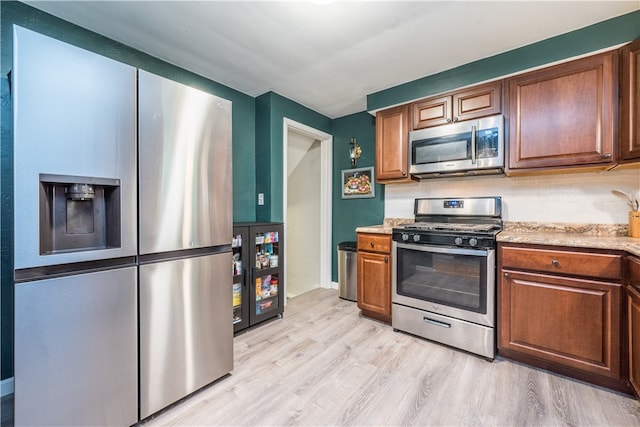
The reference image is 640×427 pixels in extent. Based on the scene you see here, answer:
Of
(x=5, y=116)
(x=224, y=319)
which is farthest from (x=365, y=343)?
(x=5, y=116)

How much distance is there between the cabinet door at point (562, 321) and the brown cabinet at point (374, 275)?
909mm

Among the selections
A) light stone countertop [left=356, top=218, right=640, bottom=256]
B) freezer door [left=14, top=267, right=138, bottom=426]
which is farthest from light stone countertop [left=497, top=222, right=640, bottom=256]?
freezer door [left=14, top=267, right=138, bottom=426]

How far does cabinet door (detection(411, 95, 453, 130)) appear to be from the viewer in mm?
2428

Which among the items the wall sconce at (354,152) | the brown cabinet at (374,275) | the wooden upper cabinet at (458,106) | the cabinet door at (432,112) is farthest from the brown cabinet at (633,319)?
the wall sconce at (354,152)

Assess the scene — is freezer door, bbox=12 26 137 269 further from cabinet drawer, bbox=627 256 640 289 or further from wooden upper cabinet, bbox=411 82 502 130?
cabinet drawer, bbox=627 256 640 289

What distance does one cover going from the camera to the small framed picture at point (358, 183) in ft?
11.0

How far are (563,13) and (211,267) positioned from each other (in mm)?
2849

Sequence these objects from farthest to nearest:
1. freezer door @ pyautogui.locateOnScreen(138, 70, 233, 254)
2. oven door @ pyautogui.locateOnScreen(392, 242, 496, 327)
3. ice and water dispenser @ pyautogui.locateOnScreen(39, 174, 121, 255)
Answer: oven door @ pyautogui.locateOnScreen(392, 242, 496, 327) → freezer door @ pyautogui.locateOnScreen(138, 70, 233, 254) → ice and water dispenser @ pyautogui.locateOnScreen(39, 174, 121, 255)

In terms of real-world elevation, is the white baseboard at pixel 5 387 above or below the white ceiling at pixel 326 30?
below

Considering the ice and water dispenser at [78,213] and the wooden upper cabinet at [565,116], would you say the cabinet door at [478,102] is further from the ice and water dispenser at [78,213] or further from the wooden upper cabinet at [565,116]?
the ice and water dispenser at [78,213]

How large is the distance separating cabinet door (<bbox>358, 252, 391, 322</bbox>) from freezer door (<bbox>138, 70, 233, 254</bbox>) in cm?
148

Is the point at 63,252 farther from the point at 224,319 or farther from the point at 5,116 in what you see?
the point at 5,116

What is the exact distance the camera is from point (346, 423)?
1.38 m

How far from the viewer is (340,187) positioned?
145 inches
